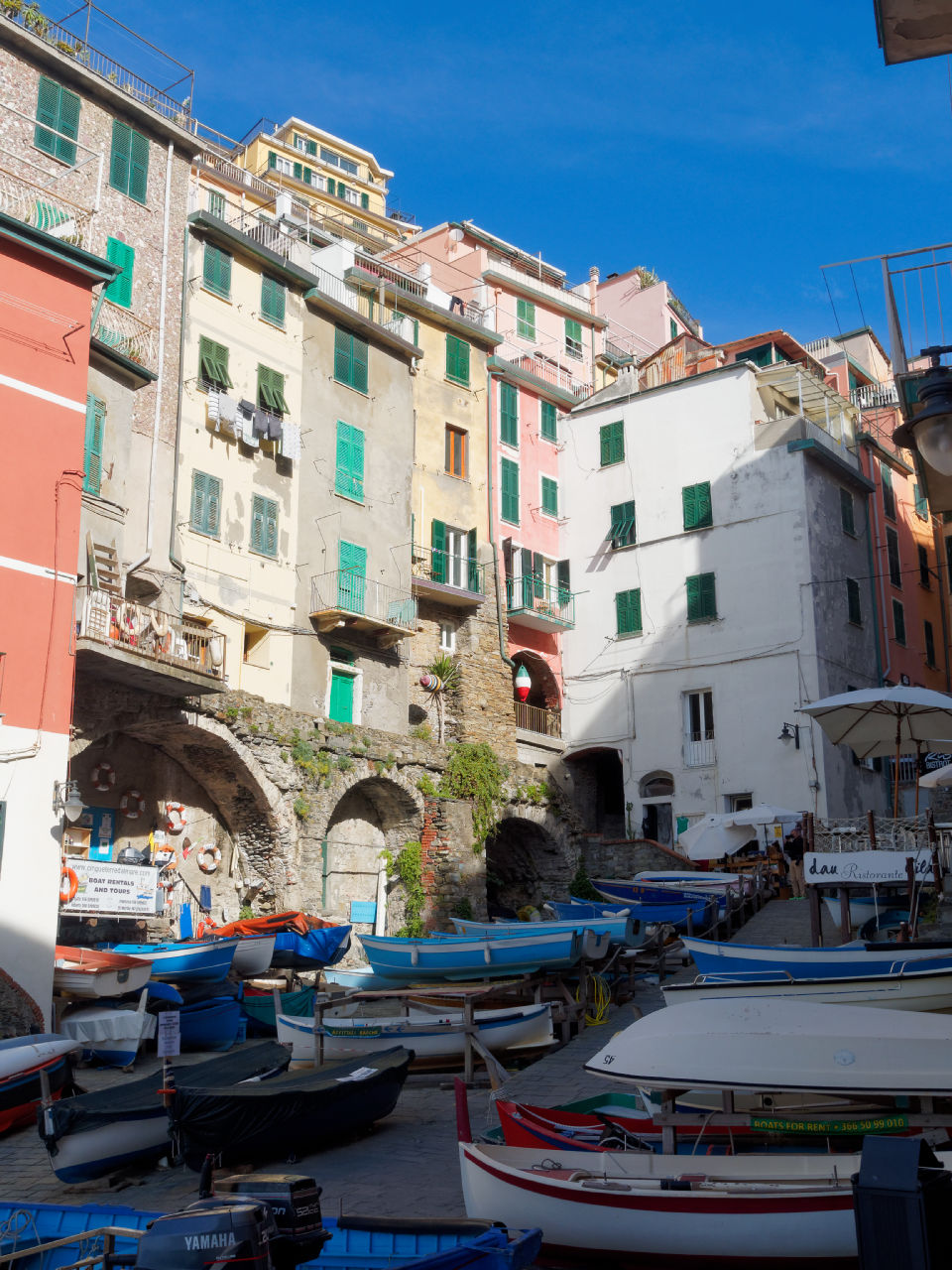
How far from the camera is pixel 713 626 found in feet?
104

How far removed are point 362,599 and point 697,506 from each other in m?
10.3

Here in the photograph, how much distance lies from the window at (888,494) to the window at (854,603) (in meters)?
4.97

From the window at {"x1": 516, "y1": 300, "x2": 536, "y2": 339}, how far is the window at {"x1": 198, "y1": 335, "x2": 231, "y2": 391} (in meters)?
14.0

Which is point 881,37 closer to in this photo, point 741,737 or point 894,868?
point 894,868

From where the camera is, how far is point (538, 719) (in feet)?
110

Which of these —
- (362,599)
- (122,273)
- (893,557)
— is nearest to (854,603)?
(893,557)

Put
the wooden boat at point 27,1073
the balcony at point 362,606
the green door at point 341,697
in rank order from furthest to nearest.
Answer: the green door at point 341,697
the balcony at point 362,606
the wooden boat at point 27,1073

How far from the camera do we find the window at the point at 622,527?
33.9m

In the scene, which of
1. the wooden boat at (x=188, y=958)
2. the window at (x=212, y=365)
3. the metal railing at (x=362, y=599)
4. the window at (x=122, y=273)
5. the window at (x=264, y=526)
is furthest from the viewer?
the metal railing at (x=362, y=599)

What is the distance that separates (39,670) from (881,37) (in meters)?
13.0

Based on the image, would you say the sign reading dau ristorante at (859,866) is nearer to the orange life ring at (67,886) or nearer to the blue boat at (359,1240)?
the blue boat at (359,1240)

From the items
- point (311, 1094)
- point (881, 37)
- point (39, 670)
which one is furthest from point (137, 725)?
point (881, 37)

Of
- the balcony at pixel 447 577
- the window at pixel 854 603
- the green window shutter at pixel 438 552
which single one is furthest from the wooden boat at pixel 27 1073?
the window at pixel 854 603

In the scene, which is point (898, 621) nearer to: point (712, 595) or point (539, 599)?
point (712, 595)
